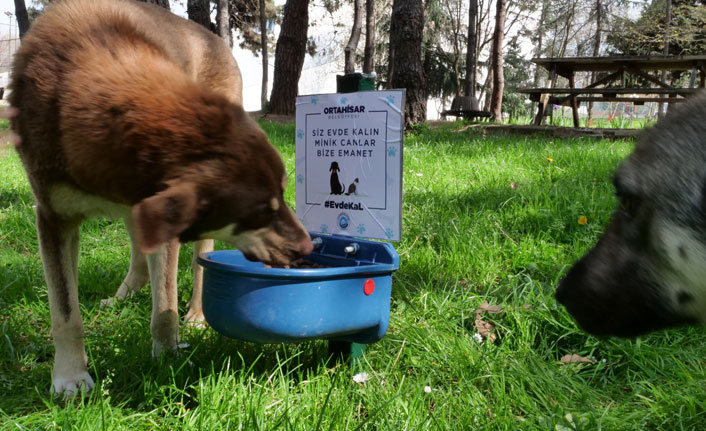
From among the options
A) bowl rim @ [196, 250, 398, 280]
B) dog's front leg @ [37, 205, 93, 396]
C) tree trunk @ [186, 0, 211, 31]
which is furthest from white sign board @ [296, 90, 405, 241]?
tree trunk @ [186, 0, 211, 31]

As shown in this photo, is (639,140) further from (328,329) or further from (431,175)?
(431,175)

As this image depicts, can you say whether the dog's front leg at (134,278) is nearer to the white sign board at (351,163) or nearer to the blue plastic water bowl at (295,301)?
the white sign board at (351,163)

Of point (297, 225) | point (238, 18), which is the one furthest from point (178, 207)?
point (238, 18)

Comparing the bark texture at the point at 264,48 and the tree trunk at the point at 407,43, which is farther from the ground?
the bark texture at the point at 264,48

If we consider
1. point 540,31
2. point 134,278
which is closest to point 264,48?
point 540,31

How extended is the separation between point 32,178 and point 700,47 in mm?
27446

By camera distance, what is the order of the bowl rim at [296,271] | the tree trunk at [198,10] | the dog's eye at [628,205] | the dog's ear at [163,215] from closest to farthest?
the dog's eye at [628,205]
the dog's ear at [163,215]
the bowl rim at [296,271]
the tree trunk at [198,10]

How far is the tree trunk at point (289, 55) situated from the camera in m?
12.9

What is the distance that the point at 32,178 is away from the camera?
2271mm

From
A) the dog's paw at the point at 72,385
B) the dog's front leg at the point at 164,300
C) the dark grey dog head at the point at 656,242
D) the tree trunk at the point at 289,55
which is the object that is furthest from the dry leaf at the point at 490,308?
the tree trunk at the point at 289,55

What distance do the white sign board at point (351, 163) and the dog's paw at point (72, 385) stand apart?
1406 mm

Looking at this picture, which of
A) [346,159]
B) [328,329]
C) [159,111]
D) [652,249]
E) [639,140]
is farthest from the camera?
[346,159]

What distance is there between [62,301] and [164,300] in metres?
0.45

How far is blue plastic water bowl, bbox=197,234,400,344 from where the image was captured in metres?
2.04
